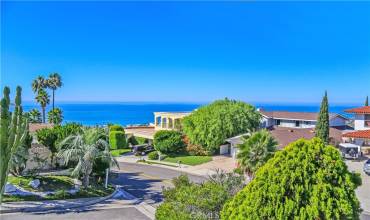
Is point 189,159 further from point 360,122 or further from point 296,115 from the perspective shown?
point 296,115

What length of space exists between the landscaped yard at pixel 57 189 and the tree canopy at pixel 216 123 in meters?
20.4

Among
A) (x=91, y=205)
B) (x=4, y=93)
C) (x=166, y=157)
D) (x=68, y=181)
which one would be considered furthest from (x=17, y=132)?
(x=166, y=157)

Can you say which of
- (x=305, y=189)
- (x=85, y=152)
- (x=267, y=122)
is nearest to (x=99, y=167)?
(x=85, y=152)

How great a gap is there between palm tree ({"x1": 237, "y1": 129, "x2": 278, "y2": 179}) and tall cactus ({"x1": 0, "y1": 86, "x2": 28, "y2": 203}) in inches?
644

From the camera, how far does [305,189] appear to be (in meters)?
10.3

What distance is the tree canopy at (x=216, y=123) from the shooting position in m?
46.6

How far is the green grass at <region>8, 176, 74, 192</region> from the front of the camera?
25969 mm

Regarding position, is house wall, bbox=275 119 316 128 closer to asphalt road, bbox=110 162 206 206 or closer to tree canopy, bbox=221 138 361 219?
asphalt road, bbox=110 162 206 206

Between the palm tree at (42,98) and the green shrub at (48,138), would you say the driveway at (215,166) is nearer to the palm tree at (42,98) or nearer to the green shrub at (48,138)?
the green shrub at (48,138)

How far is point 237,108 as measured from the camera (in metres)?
48.5

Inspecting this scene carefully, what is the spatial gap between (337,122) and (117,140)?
34.1 m

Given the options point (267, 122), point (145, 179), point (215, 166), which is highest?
point (267, 122)

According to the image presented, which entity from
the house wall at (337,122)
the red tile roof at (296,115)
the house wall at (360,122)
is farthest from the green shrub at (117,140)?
the house wall at (360,122)

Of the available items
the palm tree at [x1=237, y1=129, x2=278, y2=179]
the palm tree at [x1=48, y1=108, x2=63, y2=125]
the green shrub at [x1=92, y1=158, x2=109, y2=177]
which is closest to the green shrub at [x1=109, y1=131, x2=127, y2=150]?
the palm tree at [x1=48, y1=108, x2=63, y2=125]
